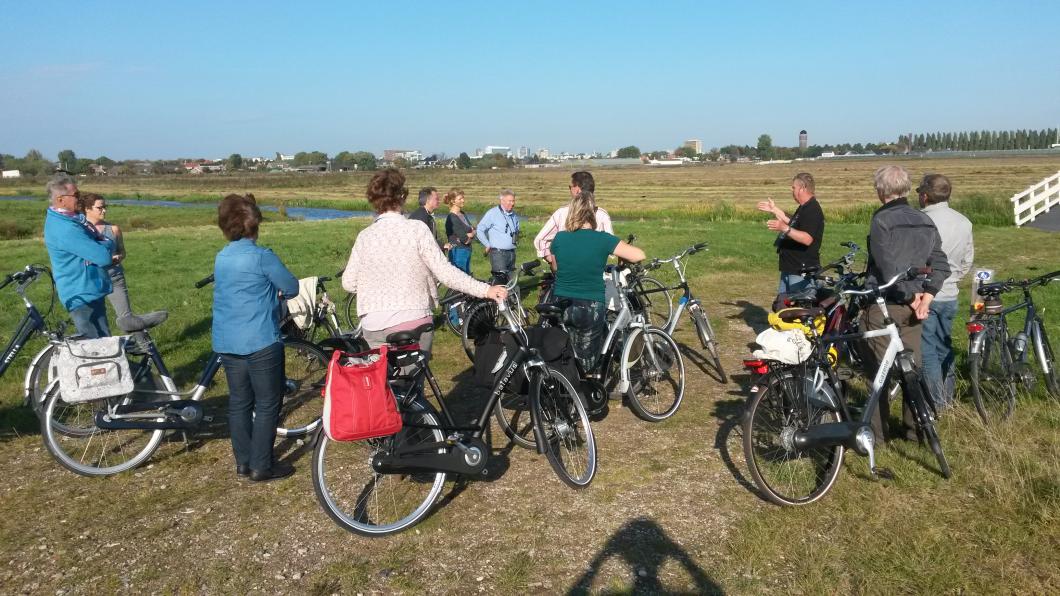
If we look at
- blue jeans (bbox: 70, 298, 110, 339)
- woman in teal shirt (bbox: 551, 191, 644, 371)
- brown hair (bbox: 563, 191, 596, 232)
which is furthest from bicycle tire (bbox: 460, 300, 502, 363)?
blue jeans (bbox: 70, 298, 110, 339)

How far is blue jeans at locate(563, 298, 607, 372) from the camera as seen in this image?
531 cm

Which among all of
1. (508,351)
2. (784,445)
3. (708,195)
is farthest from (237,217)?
(708,195)

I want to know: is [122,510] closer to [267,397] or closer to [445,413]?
[267,397]

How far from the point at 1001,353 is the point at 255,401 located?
5.61 m

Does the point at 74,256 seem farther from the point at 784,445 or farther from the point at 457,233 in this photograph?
the point at 784,445

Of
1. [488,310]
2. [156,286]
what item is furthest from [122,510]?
[156,286]

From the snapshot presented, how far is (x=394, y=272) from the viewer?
14.4 ft

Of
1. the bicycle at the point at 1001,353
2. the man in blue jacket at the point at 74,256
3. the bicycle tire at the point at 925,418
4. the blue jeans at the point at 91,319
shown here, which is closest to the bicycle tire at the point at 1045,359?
the bicycle at the point at 1001,353

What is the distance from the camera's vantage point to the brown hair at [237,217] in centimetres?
445

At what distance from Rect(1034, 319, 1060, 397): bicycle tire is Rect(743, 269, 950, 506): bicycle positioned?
1.77 meters

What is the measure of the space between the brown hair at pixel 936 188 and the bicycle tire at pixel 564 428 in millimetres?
3086

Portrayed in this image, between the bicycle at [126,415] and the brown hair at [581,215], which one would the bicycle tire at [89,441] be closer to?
the bicycle at [126,415]

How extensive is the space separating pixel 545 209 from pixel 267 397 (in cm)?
4154

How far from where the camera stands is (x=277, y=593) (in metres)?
3.63
